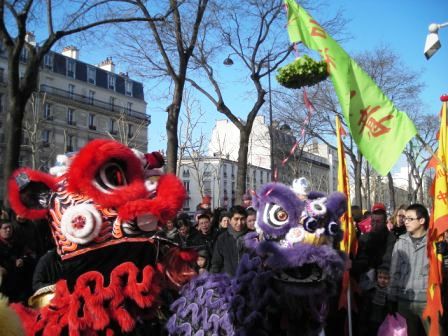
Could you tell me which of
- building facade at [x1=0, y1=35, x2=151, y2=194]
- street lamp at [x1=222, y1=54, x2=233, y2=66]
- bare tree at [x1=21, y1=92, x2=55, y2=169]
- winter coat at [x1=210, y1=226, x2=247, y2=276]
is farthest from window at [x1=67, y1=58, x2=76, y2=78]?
winter coat at [x1=210, y1=226, x2=247, y2=276]

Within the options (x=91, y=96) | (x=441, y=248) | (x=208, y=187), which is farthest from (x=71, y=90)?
(x=441, y=248)

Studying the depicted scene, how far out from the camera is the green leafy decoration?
3.74 metres

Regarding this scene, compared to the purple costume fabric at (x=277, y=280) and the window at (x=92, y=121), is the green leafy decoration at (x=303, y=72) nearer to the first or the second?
the purple costume fabric at (x=277, y=280)

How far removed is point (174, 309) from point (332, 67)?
6.46ft

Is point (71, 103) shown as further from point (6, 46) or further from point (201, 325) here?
point (201, 325)

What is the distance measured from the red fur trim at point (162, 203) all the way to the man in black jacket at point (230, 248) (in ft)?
8.03

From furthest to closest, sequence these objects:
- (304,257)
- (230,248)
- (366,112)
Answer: (230,248)
(366,112)
(304,257)

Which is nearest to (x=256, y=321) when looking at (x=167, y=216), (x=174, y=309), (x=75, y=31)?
(x=174, y=309)

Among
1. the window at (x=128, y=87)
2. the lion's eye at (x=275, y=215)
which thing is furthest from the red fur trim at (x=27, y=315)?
the window at (x=128, y=87)

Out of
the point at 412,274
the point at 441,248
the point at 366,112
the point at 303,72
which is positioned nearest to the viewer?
the point at 366,112

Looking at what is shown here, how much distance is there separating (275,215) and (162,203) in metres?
0.79

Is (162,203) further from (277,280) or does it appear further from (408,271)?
(408,271)

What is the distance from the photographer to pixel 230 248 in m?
5.63

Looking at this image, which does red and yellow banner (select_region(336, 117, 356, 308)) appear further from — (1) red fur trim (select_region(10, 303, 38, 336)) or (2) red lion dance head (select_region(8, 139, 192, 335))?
(1) red fur trim (select_region(10, 303, 38, 336))
